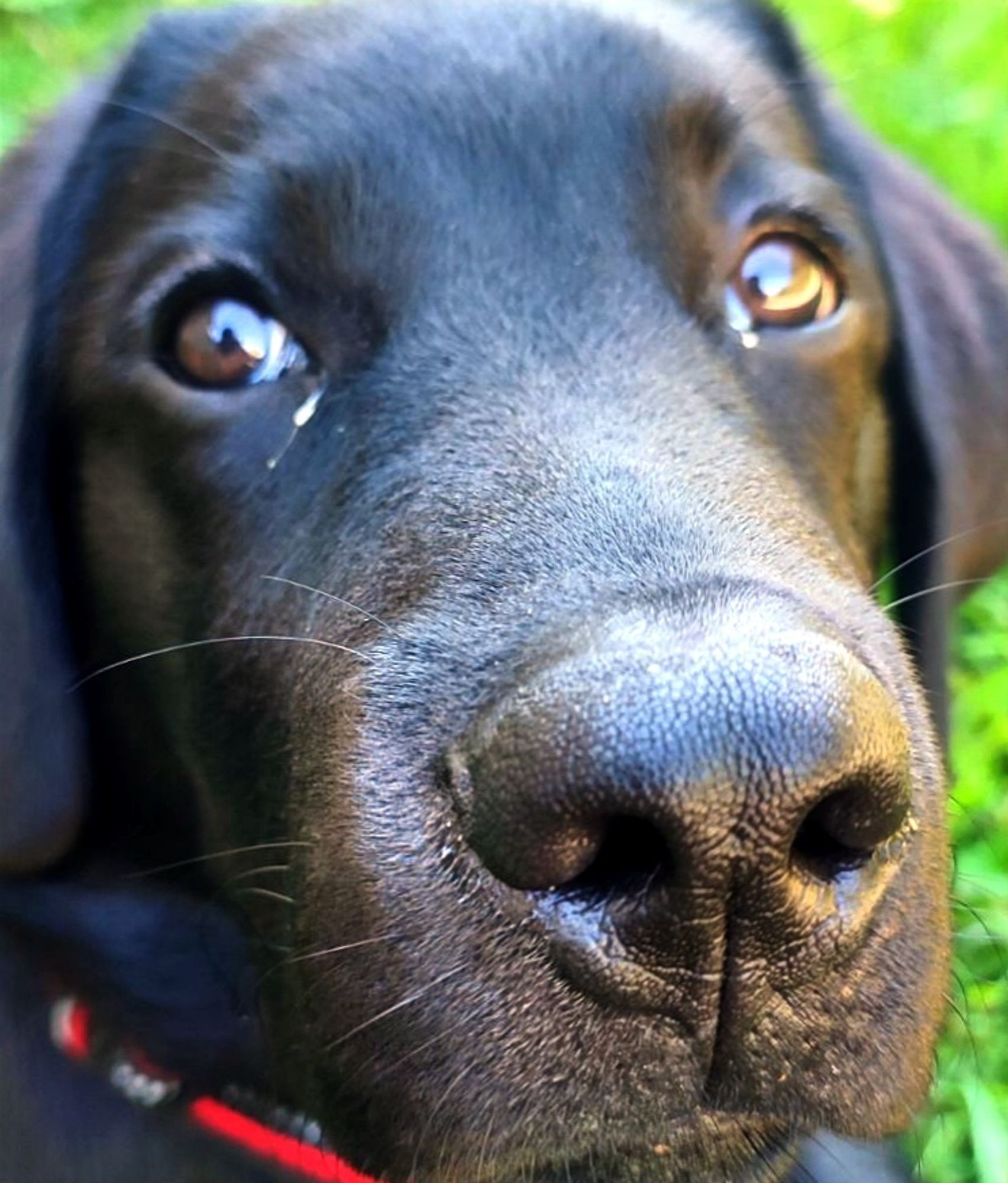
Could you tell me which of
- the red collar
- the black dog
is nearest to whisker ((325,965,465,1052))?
the black dog

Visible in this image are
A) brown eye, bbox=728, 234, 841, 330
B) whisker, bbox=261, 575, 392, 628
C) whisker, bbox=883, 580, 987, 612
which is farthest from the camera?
whisker, bbox=883, 580, 987, 612

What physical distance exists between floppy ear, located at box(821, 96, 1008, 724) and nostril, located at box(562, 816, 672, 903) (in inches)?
43.2

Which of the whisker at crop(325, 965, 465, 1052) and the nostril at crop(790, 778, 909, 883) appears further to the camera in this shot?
the whisker at crop(325, 965, 465, 1052)

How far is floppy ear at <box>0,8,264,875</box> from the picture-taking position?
6.41 feet

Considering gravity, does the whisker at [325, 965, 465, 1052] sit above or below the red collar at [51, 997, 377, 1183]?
above

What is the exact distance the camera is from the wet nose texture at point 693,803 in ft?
3.71

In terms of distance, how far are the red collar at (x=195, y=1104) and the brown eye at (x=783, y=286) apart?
4.00ft

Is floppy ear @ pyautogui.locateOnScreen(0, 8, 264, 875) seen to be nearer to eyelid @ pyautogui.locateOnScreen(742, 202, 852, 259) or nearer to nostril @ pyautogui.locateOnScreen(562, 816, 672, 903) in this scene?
eyelid @ pyautogui.locateOnScreen(742, 202, 852, 259)

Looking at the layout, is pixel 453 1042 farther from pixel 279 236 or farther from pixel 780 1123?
pixel 279 236

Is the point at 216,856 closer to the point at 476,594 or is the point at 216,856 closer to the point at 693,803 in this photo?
the point at 476,594

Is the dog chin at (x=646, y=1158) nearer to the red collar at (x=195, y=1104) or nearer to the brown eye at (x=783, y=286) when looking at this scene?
the red collar at (x=195, y=1104)

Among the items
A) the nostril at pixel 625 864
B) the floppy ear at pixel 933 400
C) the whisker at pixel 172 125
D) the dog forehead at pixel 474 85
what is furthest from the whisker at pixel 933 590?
the whisker at pixel 172 125

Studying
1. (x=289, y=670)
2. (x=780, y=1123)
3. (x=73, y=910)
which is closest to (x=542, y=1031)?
(x=780, y=1123)

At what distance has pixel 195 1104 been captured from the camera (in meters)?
2.11
